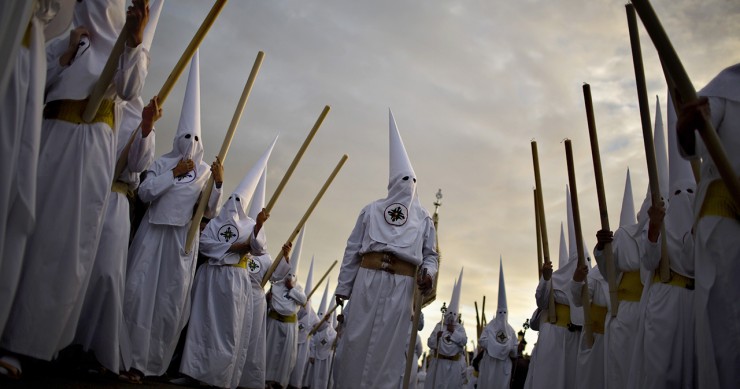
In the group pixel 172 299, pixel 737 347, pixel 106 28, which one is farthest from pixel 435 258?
pixel 106 28

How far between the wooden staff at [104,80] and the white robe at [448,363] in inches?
562

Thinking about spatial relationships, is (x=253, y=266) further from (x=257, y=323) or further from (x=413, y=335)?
(x=413, y=335)

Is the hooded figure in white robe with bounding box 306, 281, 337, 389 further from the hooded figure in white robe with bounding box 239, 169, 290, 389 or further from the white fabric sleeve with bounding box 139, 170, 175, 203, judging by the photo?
the white fabric sleeve with bounding box 139, 170, 175, 203

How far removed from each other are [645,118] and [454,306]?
14.9 meters

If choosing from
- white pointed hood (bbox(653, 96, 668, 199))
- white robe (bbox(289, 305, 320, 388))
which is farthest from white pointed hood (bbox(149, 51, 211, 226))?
white robe (bbox(289, 305, 320, 388))

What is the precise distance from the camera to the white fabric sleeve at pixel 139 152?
536 centimetres

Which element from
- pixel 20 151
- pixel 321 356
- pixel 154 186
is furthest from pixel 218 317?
pixel 321 356

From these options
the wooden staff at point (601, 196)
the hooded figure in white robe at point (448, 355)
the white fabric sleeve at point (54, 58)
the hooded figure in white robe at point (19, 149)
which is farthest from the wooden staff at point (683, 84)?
the hooded figure in white robe at point (448, 355)

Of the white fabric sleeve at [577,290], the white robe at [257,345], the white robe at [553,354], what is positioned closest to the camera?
the white fabric sleeve at [577,290]

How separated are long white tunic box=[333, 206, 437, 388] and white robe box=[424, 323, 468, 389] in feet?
36.3

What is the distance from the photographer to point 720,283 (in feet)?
11.4

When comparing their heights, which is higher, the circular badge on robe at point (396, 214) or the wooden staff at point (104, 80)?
the wooden staff at point (104, 80)

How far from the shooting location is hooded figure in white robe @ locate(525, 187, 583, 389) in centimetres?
802

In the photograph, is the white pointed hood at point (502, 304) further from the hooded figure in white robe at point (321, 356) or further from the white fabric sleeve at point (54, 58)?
the white fabric sleeve at point (54, 58)
